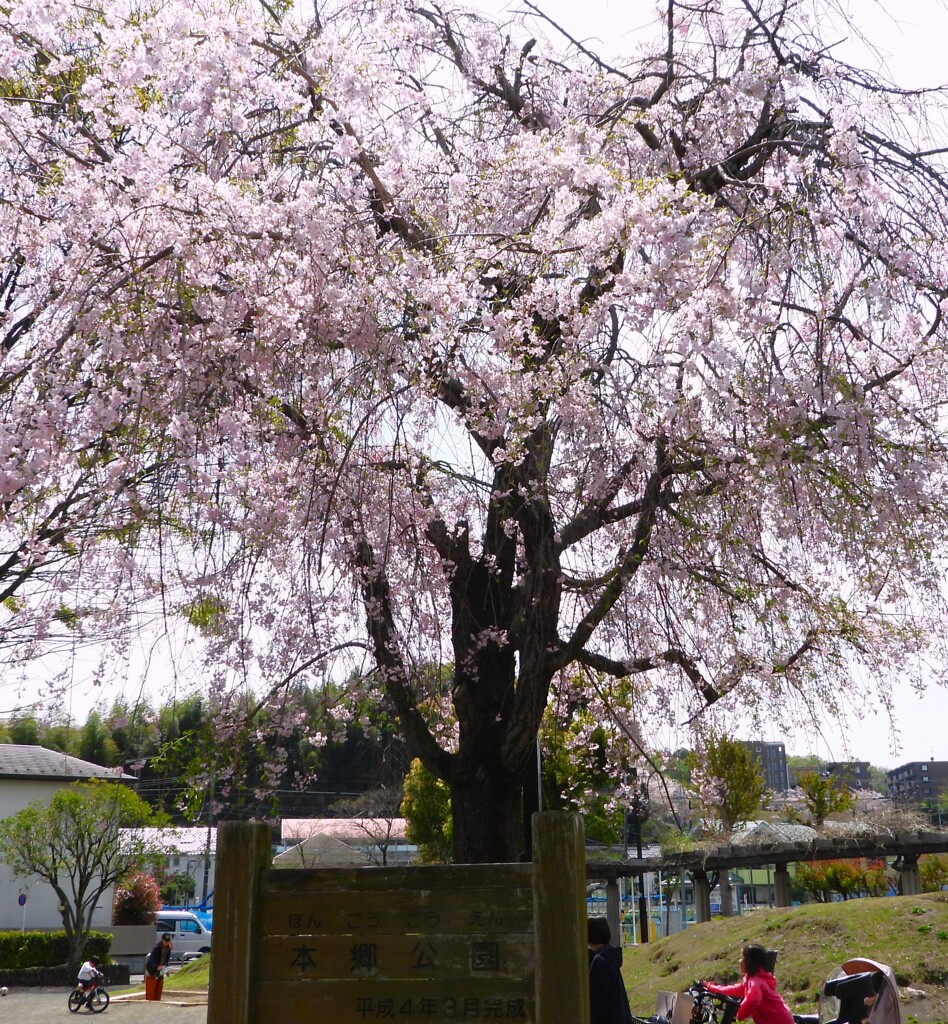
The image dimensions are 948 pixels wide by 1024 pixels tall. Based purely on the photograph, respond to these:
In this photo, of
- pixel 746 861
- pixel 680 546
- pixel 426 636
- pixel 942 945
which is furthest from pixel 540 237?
pixel 746 861

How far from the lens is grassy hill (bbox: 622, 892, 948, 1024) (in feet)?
34.5

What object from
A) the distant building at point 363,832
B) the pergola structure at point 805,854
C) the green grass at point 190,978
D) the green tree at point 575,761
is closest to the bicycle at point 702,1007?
the green tree at point 575,761

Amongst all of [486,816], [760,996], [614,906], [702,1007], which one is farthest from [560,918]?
[614,906]

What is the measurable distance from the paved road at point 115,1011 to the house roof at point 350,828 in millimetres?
9081

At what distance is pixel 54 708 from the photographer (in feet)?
22.1

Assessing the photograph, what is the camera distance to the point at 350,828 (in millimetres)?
32500

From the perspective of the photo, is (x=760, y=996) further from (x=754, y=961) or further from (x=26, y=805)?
(x=26, y=805)

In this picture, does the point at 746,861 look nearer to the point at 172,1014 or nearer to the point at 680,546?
the point at 172,1014

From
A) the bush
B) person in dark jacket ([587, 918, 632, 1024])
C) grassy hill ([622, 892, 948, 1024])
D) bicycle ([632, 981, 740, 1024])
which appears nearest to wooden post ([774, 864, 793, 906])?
grassy hill ([622, 892, 948, 1024])

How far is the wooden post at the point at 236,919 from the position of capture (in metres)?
3.74

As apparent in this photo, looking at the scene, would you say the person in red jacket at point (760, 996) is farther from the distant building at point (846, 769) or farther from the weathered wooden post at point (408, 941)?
the weathered wooden post at point (408, 941)

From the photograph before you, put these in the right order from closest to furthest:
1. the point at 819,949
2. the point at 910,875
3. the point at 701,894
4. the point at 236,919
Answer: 1. the point at 236,919
2. the point at 819,949
3. the point at 910,875
4. the point at 701,894

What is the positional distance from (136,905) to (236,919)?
108ft

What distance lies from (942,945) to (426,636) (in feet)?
26.1
